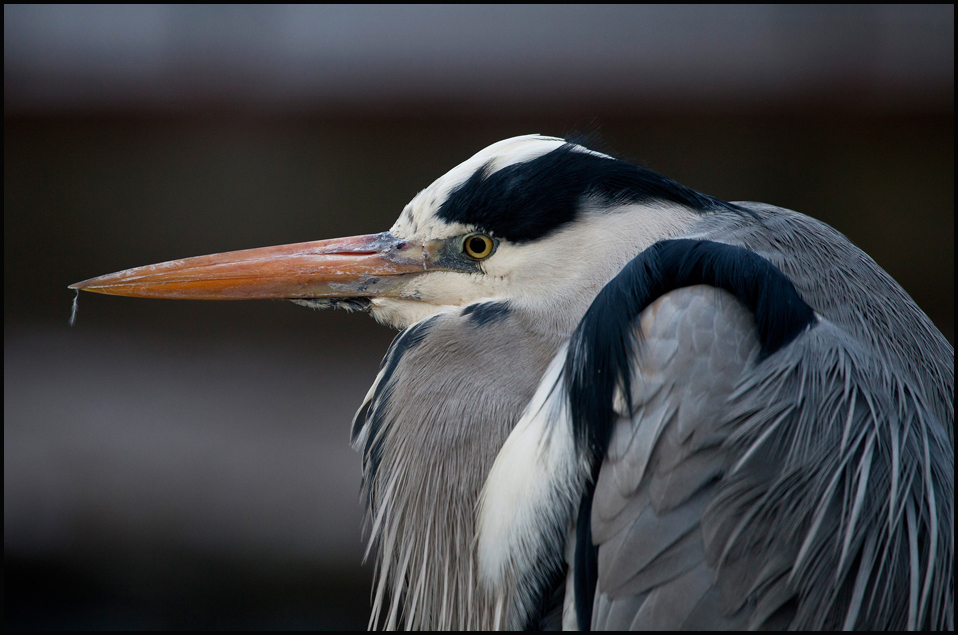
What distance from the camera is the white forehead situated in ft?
2.43

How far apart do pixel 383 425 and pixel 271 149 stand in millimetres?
1603

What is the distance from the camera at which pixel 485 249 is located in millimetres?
751

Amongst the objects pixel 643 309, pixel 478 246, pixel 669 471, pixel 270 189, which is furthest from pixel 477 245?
pixel 270 189

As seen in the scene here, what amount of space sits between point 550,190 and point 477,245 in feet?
0.33

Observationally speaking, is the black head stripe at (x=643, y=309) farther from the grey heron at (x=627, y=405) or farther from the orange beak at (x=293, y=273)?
the orange beak at (x=293, y=273)

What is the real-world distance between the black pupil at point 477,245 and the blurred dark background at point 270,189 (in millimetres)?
1251

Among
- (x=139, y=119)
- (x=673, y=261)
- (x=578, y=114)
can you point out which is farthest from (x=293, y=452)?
(x=673, y=261)

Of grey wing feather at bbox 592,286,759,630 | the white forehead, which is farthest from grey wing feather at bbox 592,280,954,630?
the white forehead

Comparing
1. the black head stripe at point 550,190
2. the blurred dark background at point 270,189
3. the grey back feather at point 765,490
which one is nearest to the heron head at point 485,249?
the black head stripe at point 550,190

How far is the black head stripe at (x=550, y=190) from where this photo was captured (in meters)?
0.72

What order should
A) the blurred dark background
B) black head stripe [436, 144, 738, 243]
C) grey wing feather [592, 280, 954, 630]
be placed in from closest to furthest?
1. grey wing feather [592, 280, 954, 630]
2. black head stripe [436, 144, 738, 243]
3. the blurred dark background

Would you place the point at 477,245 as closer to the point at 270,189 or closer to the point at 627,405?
the point at 627,405

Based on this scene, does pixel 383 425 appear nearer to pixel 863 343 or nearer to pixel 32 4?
pixel 863 343

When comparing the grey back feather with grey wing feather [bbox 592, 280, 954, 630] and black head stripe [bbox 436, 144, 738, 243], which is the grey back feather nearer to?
grey wing feather [bbox 592, 280, 954, 630]
